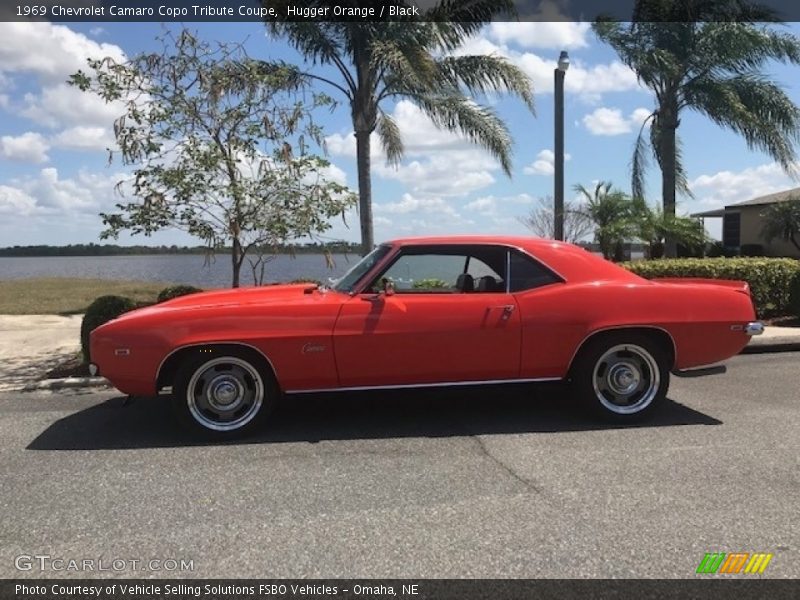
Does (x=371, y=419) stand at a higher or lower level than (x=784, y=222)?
lower

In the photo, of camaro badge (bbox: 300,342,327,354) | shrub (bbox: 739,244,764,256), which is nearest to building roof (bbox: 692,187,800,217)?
shrub (bbox: 739,244,764,256)

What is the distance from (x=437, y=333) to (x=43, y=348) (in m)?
6.87

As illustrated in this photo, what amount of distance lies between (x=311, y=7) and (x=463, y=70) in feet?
9.77

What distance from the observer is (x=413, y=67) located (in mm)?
11188

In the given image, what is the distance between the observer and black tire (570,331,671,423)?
203 inches

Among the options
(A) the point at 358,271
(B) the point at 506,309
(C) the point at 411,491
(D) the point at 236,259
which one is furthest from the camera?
(D) the point at 236,259

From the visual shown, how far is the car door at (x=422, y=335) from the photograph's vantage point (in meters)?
4.91

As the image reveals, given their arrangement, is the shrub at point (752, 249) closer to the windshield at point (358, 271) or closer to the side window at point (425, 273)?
the side window at point (425, 273)

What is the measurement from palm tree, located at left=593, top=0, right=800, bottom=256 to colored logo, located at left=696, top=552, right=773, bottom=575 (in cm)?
1363

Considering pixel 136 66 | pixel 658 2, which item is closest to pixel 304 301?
pixel 136 66

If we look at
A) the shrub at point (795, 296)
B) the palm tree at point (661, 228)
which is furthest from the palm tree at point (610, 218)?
the shrub at point (795, 296)

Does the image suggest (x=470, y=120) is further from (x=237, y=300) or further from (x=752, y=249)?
(x=752, y=249)

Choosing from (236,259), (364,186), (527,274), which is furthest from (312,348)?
(364,186)

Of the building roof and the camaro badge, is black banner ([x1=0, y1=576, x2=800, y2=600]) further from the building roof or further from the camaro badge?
the building roof
